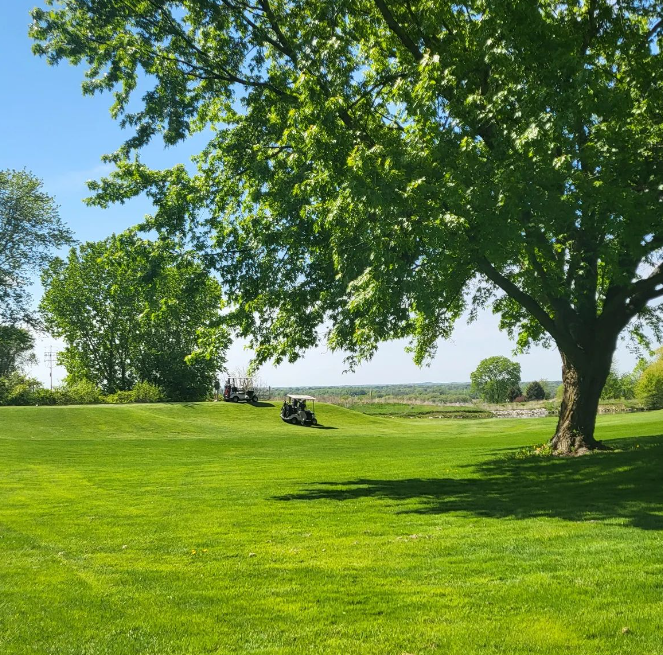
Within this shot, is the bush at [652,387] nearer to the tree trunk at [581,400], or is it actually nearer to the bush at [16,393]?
the tree trunk at [581,400]

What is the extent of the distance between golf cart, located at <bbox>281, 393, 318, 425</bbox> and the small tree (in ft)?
236

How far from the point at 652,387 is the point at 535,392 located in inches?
2062

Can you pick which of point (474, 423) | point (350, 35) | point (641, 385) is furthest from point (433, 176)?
point (641, 385)

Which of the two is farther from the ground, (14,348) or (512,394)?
(14,348)

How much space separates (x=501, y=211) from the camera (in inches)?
464

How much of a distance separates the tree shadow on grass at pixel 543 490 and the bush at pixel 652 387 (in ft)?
135

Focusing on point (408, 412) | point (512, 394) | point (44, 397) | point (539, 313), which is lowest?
point (408, 412)

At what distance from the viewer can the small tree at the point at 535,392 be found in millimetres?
105281

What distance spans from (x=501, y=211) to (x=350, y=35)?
6.17 meters

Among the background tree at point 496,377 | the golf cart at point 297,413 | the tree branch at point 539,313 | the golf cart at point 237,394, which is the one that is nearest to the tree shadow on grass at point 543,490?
the tree branch at point 539,313

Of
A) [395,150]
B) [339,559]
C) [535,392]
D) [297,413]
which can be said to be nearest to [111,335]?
[297,413]

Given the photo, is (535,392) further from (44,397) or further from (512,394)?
(44,397)

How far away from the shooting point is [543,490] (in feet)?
41.7

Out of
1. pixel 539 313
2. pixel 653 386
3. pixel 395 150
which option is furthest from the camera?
pixel 653 386
